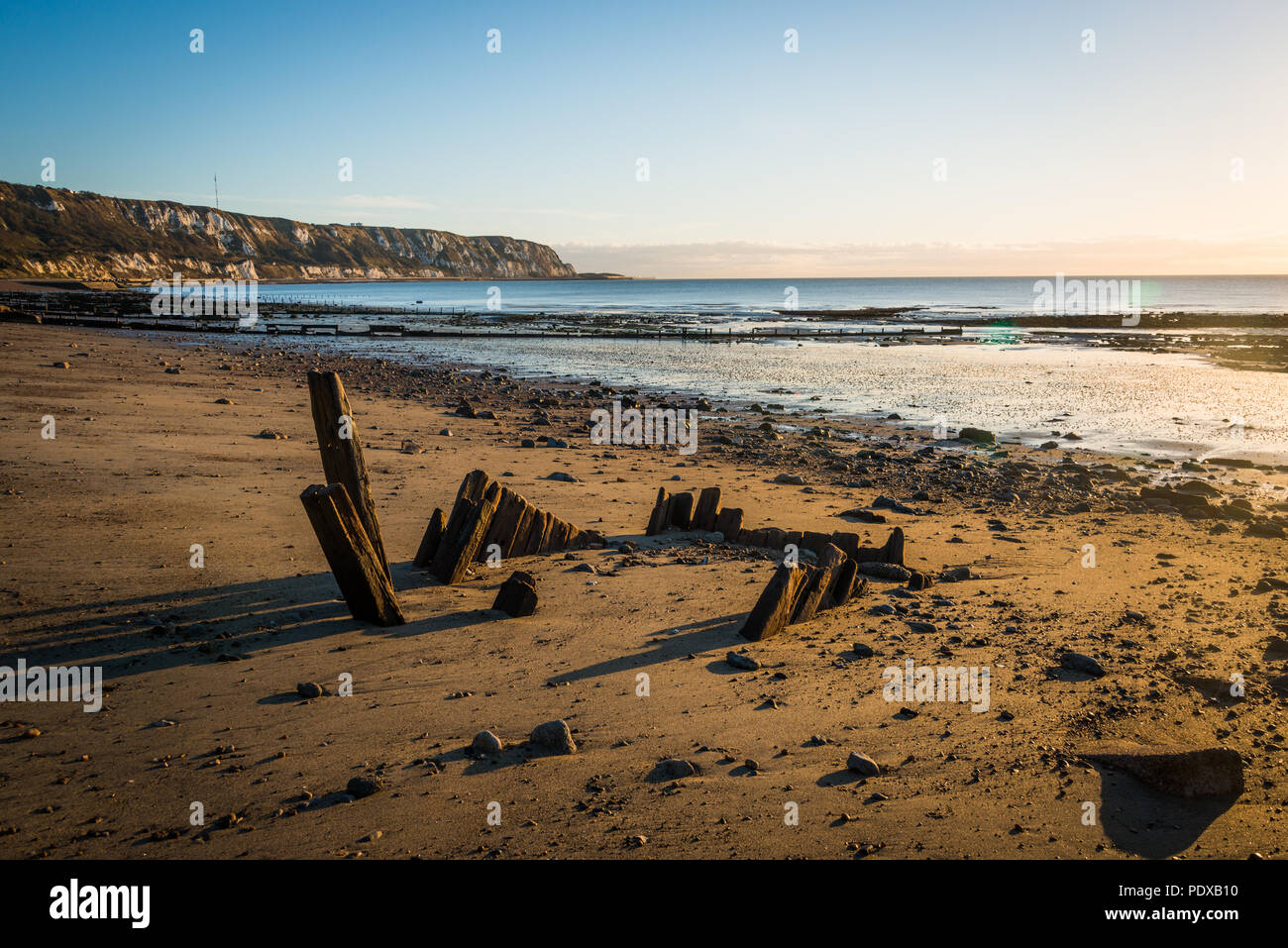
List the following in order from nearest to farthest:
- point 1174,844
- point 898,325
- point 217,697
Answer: point 1174,844 < point 217,697 < point 898,325

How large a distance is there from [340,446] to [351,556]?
1250 millimetres

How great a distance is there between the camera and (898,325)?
7475 centimetres

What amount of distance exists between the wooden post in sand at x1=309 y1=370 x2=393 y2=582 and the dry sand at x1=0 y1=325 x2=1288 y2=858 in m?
1.02

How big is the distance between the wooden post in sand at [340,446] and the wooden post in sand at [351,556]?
23cm

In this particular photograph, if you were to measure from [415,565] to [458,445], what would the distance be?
8.03 meters

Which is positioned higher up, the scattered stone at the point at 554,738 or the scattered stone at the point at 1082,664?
the scattered stone at the point at 554,738

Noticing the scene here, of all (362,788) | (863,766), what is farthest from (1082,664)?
(362,788)

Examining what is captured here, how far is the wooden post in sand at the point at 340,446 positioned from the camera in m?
7.95

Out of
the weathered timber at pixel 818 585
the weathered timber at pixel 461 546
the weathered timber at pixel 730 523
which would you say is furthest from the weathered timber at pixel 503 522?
the weathered timber at pixel 818 585

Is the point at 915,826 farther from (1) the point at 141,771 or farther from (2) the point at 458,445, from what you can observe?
(2) the point at 458,445

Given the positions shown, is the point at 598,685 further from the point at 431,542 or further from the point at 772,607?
the point at 431,542

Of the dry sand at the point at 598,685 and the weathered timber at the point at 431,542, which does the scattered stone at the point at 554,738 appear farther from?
the weathered timber at the point at 431,542

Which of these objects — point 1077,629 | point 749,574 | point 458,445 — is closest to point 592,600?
point 749,574

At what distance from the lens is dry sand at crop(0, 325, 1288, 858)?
482cm
